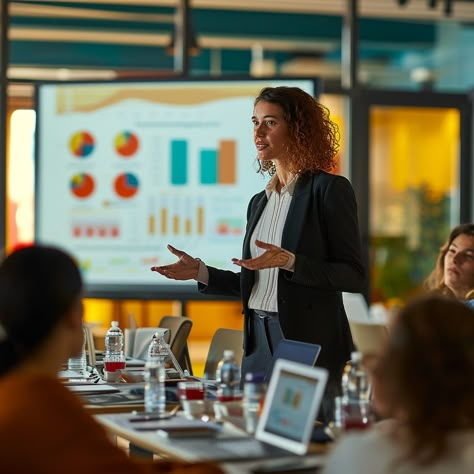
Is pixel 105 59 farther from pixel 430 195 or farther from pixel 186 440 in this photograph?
pixel 186 440

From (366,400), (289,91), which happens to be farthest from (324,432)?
(289,91)

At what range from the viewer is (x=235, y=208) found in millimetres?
7434

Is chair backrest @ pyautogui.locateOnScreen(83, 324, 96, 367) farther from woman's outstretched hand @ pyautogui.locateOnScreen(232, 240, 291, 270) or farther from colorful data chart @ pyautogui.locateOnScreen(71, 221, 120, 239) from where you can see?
colorful data chart @ pyautogui.locateOnScreen(71, 221, 120, 239)

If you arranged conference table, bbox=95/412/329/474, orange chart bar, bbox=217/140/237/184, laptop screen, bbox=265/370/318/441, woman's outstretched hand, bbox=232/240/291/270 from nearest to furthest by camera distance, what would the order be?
conference table, bbox=95/412/329/474 → laptop screen, bbox=265/370/318/441 → woman's outstretched hand, bbox=232/240/291/270 → orange chart bar, bbox=217/140/237/184

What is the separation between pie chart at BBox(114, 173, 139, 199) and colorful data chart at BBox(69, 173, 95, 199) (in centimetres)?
18

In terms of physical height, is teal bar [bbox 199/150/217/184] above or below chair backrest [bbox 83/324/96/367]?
above

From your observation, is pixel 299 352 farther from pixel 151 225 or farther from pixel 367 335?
pixel 151 225

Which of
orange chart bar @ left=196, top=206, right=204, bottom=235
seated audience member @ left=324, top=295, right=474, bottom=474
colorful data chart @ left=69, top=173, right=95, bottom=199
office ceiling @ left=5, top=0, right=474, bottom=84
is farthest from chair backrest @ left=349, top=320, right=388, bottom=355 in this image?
seated audience member @ left=324, top=295, right=474, bottom=474

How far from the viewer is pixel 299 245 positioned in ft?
13.1

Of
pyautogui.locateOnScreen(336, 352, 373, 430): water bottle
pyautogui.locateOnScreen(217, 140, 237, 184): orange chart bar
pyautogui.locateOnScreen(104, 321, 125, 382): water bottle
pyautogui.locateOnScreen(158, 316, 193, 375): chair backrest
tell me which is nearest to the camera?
pyautogui.locateOnScreen(336, 352, 373, 430): water bottle

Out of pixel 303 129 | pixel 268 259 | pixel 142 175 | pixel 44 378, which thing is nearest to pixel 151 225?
pixel 142 175

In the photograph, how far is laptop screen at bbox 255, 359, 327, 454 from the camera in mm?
2624

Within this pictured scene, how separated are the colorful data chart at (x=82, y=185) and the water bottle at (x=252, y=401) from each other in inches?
186

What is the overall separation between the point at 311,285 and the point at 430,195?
20.0ft
